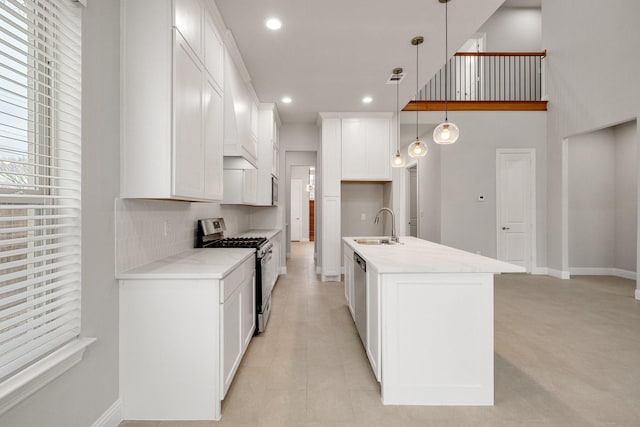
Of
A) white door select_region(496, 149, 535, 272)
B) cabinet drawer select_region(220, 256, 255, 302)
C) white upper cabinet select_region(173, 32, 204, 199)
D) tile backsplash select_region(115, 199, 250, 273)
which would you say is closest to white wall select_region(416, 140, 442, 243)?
white door select_region(496, 149, 535, 272)

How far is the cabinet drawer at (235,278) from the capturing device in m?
1.96

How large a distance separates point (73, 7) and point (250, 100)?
9.19 feet

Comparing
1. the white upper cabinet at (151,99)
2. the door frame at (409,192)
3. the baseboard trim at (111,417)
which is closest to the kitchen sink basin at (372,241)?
the white upper cabinet at (151,99)

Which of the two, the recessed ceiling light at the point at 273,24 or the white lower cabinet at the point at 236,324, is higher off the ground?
the recessed ceiling light at the point at 273,24

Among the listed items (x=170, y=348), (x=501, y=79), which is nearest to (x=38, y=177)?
(x=170, y=348)

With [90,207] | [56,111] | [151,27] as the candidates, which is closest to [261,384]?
[90,207]

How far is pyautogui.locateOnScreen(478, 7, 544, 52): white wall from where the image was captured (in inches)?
292

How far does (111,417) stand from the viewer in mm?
1787

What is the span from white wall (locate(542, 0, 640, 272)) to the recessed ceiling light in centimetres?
480

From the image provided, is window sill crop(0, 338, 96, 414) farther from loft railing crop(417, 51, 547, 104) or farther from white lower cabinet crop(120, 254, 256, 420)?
loft railing crop(417, 51, 547, 104)

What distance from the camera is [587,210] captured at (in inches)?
235

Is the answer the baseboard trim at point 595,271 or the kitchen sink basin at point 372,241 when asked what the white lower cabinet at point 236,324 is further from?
the baseboard trim at point 595,271

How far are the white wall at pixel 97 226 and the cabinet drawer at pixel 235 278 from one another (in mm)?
593

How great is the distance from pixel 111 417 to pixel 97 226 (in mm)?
1060
